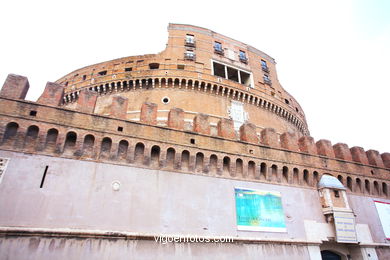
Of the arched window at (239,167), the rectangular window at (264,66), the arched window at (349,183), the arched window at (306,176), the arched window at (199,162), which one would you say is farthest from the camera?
the rectangular window at (264,66)

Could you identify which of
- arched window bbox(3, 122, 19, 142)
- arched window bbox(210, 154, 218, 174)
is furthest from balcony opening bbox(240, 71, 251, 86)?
arched window bbox(3, 122, 19, 142)

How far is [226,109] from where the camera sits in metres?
22.9

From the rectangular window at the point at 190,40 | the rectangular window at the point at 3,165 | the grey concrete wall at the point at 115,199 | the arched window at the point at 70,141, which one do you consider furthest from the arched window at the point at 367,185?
the rectangular window at the point at 190,40

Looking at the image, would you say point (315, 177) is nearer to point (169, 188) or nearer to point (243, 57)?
point (169, 188)

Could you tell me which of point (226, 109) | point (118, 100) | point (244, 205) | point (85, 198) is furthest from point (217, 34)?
point (85, 198)

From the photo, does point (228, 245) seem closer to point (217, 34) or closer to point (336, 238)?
point (336, 238)

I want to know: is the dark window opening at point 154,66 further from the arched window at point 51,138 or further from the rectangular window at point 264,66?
the arched window at point 51,138

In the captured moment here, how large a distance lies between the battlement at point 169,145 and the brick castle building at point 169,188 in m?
0.05

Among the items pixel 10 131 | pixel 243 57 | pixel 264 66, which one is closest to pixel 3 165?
pixel 10 131

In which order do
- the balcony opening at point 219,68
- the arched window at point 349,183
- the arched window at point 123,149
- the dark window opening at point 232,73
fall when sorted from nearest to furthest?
the arched window at point 123,149, the arched window at point 349,183, the balcony opening at point 219,68, the dark window opening at point 232,73

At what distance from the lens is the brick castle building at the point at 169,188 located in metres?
7.95

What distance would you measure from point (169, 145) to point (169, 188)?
1.77 meters

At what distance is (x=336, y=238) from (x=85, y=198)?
10.9m

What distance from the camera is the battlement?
8.89 m
